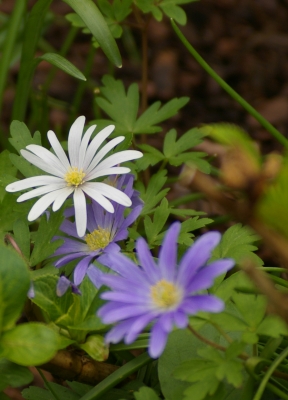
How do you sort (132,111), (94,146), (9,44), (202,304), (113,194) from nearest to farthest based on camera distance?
(202,304)
(113,194)
(94,146)
(132,111)
(9,44)

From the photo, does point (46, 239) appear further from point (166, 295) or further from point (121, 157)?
point (166, 295)

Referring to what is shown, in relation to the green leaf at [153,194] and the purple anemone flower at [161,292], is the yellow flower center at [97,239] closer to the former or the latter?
the green leaf at [153,194]

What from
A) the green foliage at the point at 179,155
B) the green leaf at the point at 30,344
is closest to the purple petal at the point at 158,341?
the green leaf at the point at 30,344

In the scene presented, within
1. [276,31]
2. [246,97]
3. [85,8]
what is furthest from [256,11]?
[85,8]

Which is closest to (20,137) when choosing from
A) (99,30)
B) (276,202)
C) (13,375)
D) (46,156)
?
(46,156)

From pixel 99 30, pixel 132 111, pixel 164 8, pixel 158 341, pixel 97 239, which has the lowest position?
pixel 158 341

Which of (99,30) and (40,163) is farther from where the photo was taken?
(99,30)

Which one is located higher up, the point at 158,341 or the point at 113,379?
the point at 158,341

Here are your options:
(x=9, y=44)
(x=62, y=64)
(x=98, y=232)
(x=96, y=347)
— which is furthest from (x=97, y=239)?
(x=9, y=44)

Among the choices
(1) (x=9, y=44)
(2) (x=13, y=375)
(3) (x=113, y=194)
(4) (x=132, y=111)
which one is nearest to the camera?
(2) (x=13, y=375)
